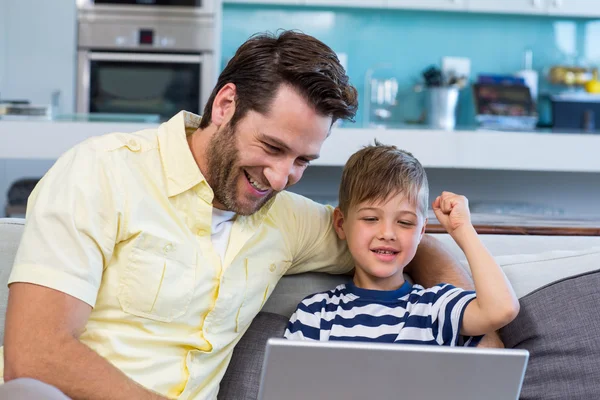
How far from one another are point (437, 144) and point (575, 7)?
7.32 feet

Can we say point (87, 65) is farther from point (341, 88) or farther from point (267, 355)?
point (267, 355)

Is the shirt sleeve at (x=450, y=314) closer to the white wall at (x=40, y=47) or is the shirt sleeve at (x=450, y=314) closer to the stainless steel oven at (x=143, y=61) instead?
the stainless steel oven at (x=143, y=61)

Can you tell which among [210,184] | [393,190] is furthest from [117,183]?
[393,190]

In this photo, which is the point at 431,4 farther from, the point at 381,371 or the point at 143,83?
the point at 381,371

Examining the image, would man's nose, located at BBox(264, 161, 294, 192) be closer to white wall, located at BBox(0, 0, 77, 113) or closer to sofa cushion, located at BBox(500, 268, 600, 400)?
sofa cushion, located at BBox(500, 268, 600, 400)

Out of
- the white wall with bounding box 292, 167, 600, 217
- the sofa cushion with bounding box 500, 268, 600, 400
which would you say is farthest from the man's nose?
the white wall with bounding box 292, 167, 600, 217

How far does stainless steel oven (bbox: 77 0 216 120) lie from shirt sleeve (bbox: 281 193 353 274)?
2.89 metres

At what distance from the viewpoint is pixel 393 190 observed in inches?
67.1

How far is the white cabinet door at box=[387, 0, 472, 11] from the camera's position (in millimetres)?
5037

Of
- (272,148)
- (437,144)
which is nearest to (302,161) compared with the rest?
(272,148)

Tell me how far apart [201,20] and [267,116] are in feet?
10.6

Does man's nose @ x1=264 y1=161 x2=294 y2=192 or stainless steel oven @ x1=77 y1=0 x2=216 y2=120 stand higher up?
stainless steel oven @ x1=77 y1=0 x2=216 y2=120

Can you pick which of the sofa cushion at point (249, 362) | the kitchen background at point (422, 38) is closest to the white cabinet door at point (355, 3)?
the kitchen background at point (422, 38)

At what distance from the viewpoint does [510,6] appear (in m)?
5.10
